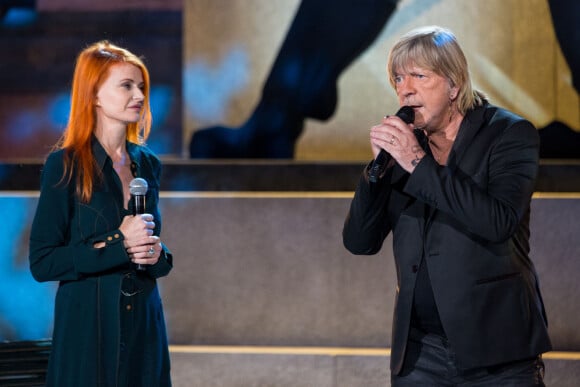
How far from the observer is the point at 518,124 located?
2107 millimetres

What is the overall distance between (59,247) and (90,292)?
0.15 meters

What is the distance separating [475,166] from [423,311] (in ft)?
1.19

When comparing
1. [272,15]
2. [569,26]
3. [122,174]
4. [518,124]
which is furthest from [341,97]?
[518,124]

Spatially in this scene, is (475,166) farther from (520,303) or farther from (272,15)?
(272,15)

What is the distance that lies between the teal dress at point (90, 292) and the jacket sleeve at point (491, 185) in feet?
2.81

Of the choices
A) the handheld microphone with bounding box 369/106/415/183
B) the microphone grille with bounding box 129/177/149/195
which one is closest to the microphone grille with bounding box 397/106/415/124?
the handheld microphone with bounding box 369/106/415/183

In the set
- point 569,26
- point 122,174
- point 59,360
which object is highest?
point 569,26

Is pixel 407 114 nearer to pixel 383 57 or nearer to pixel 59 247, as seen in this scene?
pixel 59 247

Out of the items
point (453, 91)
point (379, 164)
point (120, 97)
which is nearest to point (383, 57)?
point (120, 97)

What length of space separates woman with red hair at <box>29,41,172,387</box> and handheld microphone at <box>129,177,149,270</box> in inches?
1.0

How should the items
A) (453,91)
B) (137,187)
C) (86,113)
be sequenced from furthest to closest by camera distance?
(86,113) < (137,187) < (453,91)

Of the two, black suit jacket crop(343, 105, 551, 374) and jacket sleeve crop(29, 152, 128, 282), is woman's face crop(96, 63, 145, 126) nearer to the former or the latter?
jacket sleeve crop(29, 152, 128, 282)

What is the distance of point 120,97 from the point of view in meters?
2.55

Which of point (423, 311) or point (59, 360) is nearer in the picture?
point (423, 311)
